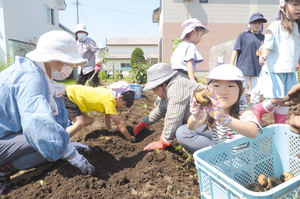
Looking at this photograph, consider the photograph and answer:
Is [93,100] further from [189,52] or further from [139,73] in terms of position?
[139,73]

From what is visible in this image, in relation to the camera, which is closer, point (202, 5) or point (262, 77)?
point (262, 77)

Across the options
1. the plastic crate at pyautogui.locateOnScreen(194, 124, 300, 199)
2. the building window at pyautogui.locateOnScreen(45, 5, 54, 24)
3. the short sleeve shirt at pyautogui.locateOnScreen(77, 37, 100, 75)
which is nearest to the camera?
the plastic crate at pyautogui.locateOnScreen(194, 124, 300, 199)

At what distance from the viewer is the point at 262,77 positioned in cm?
267

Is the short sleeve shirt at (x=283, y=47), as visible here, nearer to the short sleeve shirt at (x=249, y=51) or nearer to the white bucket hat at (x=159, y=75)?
the short sleeve shirt at (x=249, y=51)

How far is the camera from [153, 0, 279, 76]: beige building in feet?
37.0

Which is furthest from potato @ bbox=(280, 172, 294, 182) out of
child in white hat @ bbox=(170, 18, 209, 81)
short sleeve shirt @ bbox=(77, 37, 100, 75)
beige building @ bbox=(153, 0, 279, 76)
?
beige building @ bbox=(153, 0, 279, 76)

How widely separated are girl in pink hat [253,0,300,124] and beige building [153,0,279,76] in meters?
8.79

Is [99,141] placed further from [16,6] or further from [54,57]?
[16,6]

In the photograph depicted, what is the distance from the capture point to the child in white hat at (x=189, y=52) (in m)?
2.75

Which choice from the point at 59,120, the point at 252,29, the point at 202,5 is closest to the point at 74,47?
the point at 59,120

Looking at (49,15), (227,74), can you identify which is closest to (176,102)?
(227,74)

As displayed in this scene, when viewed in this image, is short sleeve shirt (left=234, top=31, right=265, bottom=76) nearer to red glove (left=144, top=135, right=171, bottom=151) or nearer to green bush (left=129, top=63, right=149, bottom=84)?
red glove (left=144, top=135, right=171, bottom=151)

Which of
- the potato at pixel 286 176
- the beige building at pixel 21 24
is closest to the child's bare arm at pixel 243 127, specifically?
the potato at pixel 286 176

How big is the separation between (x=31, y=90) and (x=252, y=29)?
3.29 m
